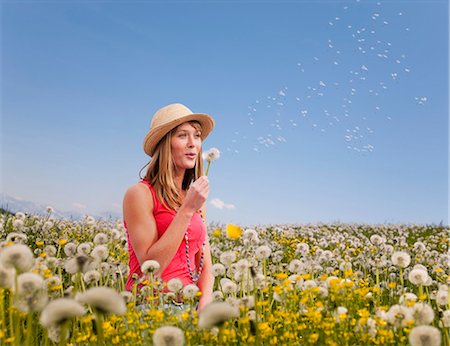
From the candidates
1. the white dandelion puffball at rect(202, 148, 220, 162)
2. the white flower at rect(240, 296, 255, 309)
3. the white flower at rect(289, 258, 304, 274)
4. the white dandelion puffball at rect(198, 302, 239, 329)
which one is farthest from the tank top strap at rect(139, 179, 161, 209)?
the white dandelion puffball at rect(198, 302, 239, 329)

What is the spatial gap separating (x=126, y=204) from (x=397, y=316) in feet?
9.35

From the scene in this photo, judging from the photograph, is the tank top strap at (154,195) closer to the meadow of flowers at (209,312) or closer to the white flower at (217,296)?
the meadow of flowers at (209,312)

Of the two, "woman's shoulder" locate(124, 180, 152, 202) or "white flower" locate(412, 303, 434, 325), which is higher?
"woman's shoulder" locate(124, 180, 152, 202)

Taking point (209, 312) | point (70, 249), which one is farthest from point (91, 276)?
point (209, 312)

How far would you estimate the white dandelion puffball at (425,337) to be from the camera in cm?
307

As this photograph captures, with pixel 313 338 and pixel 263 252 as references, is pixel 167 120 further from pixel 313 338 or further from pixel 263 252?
pixel 313 338

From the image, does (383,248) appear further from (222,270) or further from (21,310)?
(21,310)

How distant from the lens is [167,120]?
5.79 m

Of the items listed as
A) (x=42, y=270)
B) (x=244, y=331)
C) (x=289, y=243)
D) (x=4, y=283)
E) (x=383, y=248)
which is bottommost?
(x=244, y=331)

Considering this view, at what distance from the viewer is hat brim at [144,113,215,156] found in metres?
5.80

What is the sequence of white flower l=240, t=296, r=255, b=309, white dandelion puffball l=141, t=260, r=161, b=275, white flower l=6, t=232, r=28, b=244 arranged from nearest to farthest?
white flower l=240, t=296, r=255, b=309 < white dandelion puffball l=141, t=260, r=161, b=275 < white flower l=6, t=232, r=28, b=244

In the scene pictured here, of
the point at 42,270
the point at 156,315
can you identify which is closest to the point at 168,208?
the point at 42,270

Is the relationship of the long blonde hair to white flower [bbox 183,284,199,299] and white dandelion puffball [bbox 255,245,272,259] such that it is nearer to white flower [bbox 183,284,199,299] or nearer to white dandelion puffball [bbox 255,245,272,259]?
white dandelion puffball [bbox 255,245,272,259]

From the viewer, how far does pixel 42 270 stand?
4227 millimetres
